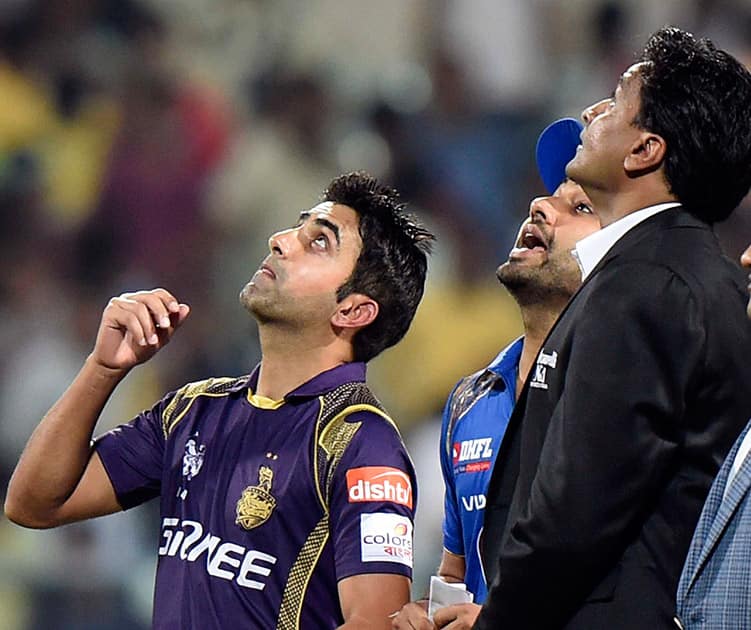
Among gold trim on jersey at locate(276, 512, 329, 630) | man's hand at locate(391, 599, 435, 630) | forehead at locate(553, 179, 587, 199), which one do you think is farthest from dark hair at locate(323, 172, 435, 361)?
man's hand at locate(391, 599, 435, 630)

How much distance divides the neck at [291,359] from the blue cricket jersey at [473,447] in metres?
0.29

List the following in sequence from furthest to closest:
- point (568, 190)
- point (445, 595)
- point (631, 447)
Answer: point (568, 190), point (445, 595), point (631, 447)

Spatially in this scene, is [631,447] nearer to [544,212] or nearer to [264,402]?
[264,402]

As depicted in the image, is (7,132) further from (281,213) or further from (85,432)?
(85,432)

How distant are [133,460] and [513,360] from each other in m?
0.84

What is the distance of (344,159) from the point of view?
557 cm

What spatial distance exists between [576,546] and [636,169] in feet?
1.93

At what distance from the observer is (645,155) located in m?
1.96

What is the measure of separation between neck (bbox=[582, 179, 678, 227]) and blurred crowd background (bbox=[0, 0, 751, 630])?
10.4 ft

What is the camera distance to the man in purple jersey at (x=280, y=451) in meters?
2.42

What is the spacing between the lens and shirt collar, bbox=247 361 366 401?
8.68 ft

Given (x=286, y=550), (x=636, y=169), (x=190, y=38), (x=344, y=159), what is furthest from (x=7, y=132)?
(x=636, y=169)

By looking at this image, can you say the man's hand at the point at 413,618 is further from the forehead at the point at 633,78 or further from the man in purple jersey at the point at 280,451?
the forehead at the point at 633,78

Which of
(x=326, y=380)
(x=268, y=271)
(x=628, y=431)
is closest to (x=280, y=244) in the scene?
(x=268, y=271)
